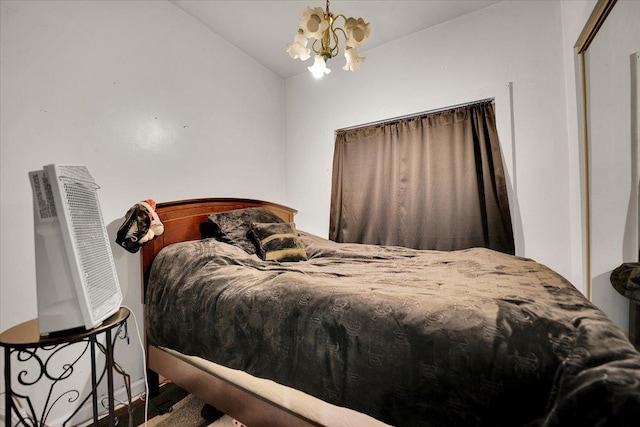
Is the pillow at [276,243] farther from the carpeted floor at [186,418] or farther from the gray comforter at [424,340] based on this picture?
the carpeted floor at [186,418]

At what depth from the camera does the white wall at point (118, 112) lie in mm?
1373

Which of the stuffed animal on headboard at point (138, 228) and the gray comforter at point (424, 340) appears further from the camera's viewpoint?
the stuffed animal on headboard at point (138, 228)

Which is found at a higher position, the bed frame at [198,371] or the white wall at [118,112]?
the white wall at [118,112]

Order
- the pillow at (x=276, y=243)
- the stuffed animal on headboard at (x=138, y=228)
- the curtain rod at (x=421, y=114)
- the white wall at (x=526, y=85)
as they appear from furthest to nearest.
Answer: the curtain rod at (x=421, y=114) < the white wall at (x=526, y=85) < the pillow at (x=276, y=243) < the stuffed animal on headboard at (x=138, y=228)

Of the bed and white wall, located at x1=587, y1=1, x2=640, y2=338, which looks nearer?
the bed

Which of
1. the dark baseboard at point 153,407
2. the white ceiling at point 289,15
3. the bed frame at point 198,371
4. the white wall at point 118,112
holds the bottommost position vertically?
the dark baseboard at point 153,407

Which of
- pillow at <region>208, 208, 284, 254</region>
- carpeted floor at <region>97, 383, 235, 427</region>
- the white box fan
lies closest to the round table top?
the white box fan

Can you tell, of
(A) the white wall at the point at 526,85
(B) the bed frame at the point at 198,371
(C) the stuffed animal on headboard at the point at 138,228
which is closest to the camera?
(B) the bed frame at the point at 198,371

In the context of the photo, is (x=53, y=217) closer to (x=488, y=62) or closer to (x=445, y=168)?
(x=445, y=168)

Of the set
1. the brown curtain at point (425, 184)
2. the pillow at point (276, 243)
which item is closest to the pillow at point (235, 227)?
the pillow at point (276, 243)

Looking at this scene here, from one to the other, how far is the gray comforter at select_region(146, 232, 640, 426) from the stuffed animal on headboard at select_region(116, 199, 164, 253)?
0.29m

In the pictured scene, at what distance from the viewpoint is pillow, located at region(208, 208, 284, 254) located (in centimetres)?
194

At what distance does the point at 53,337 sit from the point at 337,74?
121 inches

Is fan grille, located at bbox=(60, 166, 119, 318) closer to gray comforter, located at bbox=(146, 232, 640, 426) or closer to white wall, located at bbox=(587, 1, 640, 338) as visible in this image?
gray comforter, located at bbox=(146, 232, 640, 426)
